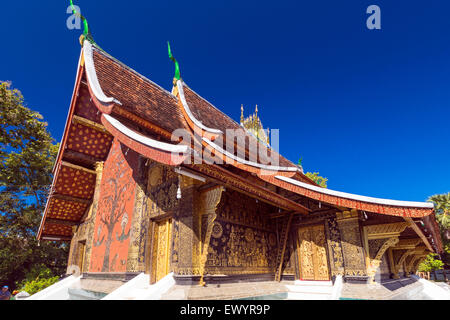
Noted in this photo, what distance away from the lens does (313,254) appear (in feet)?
19.4

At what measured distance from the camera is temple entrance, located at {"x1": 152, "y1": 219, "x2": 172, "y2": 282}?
16.8 ft

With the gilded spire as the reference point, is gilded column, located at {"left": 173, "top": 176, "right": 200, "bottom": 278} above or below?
below

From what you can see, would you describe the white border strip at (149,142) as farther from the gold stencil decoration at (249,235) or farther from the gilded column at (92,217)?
the gilded column at (92,217)

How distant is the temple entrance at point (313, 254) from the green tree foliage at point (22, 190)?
50.5 ft

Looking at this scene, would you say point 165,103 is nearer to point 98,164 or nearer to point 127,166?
point 127,166

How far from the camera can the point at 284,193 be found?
663 centimetres

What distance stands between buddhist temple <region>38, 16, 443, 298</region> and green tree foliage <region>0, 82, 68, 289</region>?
854 cm

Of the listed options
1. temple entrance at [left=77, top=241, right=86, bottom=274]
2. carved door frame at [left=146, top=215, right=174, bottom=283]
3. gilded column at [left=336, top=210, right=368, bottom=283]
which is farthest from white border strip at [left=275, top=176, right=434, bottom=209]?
temple entrance at [left=77, top=241, right=86, bottom=274]

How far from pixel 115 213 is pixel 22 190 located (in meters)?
12.0

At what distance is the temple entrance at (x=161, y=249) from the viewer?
5129 millimetres

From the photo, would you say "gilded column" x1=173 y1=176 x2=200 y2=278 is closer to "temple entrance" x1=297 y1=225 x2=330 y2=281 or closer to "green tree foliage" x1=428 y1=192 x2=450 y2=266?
"temple entrance" x1=297 y1=225 x2=330 y2=281

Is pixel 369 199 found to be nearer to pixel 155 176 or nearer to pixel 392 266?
pixel 392 266
